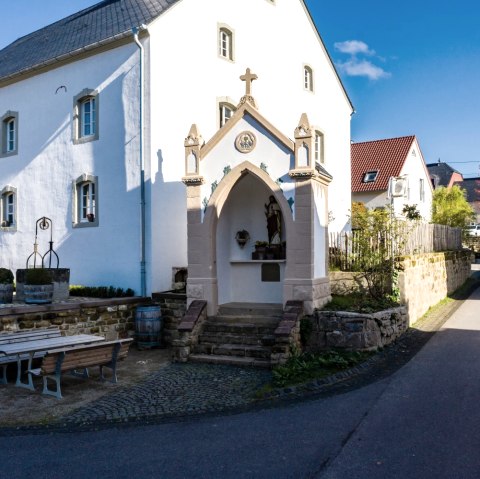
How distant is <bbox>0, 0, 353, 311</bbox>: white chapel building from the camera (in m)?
10.7

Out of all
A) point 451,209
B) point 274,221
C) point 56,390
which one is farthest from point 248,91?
point 451,209

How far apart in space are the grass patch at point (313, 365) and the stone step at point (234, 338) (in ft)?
2.32

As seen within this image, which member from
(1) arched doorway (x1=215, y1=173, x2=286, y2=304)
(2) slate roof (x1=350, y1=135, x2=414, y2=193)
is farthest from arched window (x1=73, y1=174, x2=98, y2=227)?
(2) slate roof (x1=350, y1=135, x2=414, y2=193)

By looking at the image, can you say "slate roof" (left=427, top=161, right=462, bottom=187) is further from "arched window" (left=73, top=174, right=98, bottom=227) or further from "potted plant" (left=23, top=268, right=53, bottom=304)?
"potted plant" (left=23, top=268, right=53, bottom=304)

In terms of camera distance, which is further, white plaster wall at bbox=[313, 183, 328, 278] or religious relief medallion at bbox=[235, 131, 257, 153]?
religious relief medallion at bbox=[235, 131, 257, 153]

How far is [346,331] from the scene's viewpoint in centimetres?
973

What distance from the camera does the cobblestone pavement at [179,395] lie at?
22.8 feet

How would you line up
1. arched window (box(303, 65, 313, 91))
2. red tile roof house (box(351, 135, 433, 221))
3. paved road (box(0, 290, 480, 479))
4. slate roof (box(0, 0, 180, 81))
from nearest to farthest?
paved road (box(0, 290, 480, 479))
slate roof (box(0, 0, 180, 81))
arched window (box(303, 65, 313, 91))
red tile roof house (box(351, 135, 433, 221))

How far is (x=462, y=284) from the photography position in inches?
866

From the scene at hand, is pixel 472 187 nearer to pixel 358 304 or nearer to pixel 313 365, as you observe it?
pixel 358 304

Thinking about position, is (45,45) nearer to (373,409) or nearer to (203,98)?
(203,98)

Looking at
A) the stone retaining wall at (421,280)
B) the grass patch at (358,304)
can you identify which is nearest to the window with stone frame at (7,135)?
the stone retaining wall at (421,280)

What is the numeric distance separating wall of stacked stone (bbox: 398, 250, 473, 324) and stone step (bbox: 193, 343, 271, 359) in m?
3.99

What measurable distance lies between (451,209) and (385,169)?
21.7 feet
